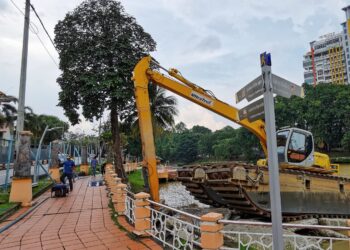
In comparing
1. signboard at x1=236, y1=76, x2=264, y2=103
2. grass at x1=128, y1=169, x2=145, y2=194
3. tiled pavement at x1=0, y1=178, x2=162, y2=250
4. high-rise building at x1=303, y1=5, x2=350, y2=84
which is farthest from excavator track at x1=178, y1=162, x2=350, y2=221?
high-rise building at x1=303, y1=5, x2=350, y2=84

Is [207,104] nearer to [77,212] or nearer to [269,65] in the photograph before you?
[77,212]

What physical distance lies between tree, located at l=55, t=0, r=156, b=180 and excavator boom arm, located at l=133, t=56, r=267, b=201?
19.4 feet

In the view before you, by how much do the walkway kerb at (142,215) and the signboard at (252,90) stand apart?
13.2 ft

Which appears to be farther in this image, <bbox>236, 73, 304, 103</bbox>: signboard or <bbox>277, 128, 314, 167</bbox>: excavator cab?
<bbox>277, 128, 314, 167</bbox>: excavator cab

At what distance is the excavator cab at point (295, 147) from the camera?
1240 centimetres

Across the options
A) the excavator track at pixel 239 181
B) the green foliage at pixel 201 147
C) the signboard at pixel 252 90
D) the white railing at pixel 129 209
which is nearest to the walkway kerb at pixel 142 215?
the white railing at pixel 129 209

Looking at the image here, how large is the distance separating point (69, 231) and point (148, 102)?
4.97 meters

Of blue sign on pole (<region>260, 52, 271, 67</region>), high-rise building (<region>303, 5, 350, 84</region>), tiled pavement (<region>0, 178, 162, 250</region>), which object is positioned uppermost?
high-rise building (<region>303, 5, 350, 84</region>)

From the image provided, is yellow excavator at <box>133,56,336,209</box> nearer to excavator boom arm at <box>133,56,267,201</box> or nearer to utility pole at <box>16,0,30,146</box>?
excavator boom arm at <box>133,56,267,201</box>

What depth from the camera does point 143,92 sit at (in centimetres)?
1074

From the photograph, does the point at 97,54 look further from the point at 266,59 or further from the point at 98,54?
the point at 266,59

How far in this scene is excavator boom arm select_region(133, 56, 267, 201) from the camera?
32.5ft

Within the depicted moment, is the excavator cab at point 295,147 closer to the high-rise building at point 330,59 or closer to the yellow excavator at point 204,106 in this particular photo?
the yellow excavator at point 204,106

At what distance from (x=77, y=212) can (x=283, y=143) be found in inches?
322
